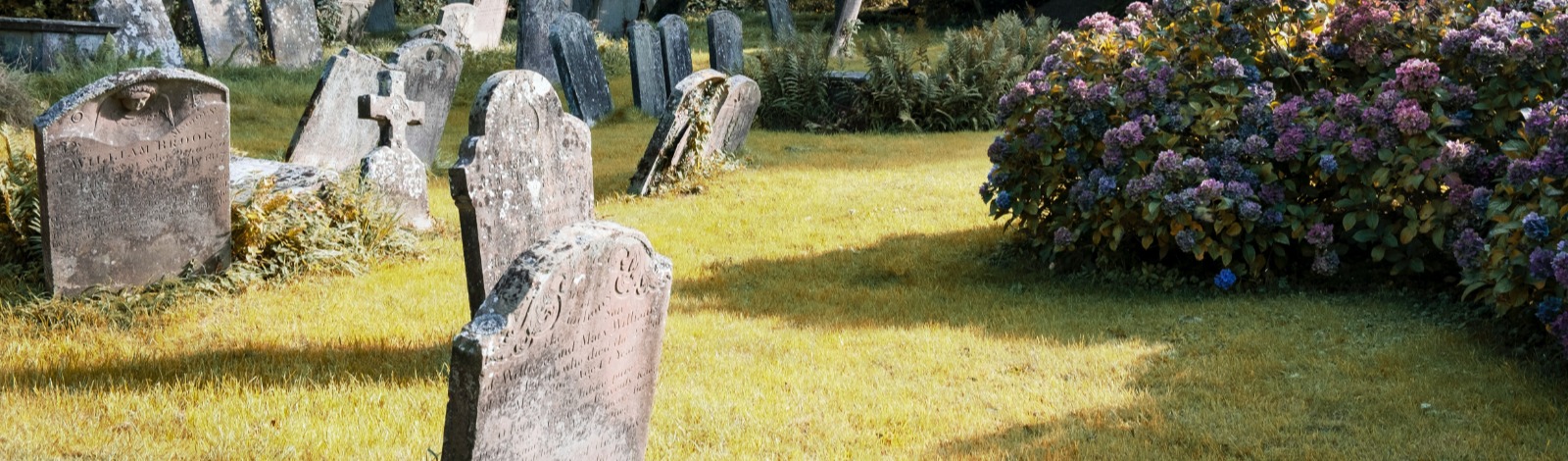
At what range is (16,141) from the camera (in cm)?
725

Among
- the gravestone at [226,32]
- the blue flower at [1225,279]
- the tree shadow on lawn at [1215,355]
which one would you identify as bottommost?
the tree shadow on lawn at [1215,355]

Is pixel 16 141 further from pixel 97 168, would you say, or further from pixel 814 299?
pixel 814 299

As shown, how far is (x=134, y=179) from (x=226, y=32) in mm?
10064

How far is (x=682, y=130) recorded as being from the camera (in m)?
9.46

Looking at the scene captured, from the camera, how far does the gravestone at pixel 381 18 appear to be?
21562 mm

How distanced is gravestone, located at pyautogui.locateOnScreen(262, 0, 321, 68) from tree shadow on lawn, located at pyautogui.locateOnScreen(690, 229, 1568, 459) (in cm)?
1023

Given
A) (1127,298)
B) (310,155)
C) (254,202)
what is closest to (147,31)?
(310,155)

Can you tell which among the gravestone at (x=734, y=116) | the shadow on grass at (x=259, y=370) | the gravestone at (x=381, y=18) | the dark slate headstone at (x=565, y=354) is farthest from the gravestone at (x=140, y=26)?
the dark slate headstone at (x=565, y=354)

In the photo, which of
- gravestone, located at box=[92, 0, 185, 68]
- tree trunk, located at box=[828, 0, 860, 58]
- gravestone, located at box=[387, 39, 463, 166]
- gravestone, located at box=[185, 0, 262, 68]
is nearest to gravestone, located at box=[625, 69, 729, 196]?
gravestone, located at box=[387, 39, 463, 166]

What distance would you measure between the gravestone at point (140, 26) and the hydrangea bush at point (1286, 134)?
10.8 meters

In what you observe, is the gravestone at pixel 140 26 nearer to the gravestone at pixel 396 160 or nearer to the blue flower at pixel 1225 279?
the gravestone at pixel 396 160

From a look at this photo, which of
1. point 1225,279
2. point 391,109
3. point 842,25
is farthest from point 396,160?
point 842,25

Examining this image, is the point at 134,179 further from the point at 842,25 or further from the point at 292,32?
the point at 842,25

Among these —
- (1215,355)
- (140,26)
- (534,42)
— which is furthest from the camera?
(534,42)
